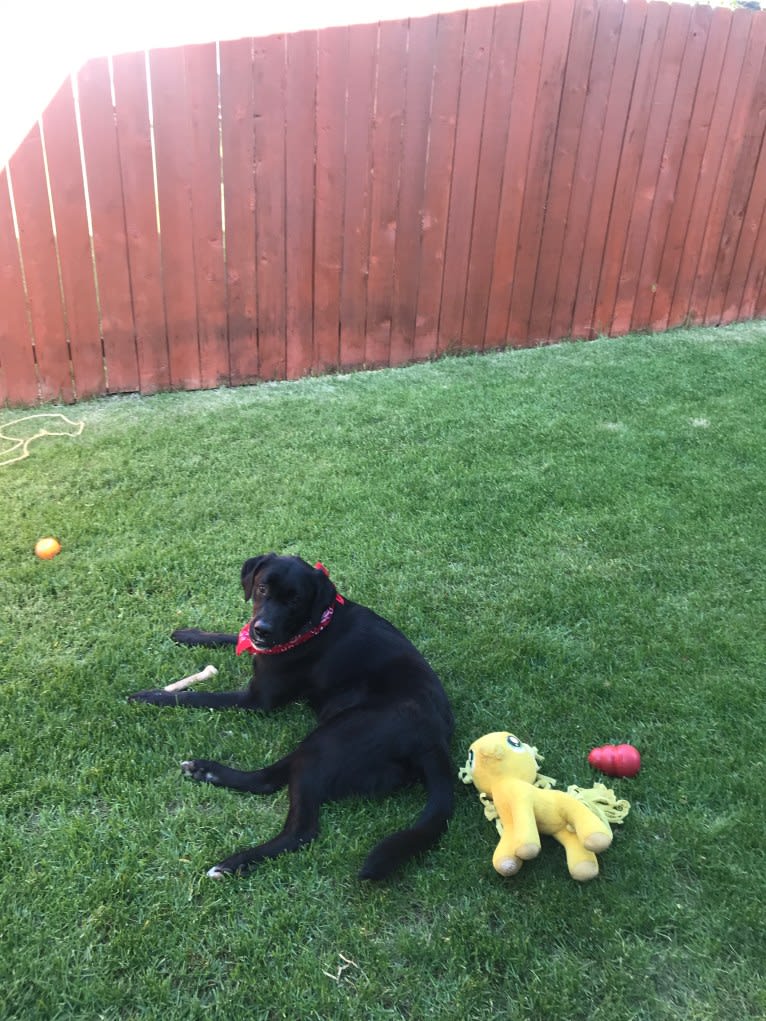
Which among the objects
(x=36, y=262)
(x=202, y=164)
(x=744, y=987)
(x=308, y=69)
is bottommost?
(x=744, y=987)

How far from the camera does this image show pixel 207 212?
5.37 m

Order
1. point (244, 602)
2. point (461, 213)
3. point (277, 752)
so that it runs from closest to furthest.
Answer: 1. point (277, 752)
2. point (244, 602)
3. point (461, 213)

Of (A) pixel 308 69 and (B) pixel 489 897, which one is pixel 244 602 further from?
(A) pixel 308 69

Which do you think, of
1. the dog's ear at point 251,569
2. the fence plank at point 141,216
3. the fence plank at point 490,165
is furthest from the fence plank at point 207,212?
the dog's ear at point 251,569

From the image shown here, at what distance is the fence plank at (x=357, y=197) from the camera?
539 centimetres

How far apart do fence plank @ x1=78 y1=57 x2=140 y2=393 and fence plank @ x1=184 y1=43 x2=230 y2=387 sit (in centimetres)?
48

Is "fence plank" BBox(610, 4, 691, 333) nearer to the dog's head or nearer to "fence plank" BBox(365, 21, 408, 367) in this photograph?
"fence plank" BBox(365, 21, 408, 367)

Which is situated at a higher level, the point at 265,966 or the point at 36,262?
the point at 36,262

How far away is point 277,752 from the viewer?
262 centimetres

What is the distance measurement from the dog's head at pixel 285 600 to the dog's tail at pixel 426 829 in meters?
0.66

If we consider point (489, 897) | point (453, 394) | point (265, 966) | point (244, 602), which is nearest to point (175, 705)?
point (244, 602)

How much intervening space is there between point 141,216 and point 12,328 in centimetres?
111

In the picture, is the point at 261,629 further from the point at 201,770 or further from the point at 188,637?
the point at 188,637

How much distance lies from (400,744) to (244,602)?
48.2 inches
